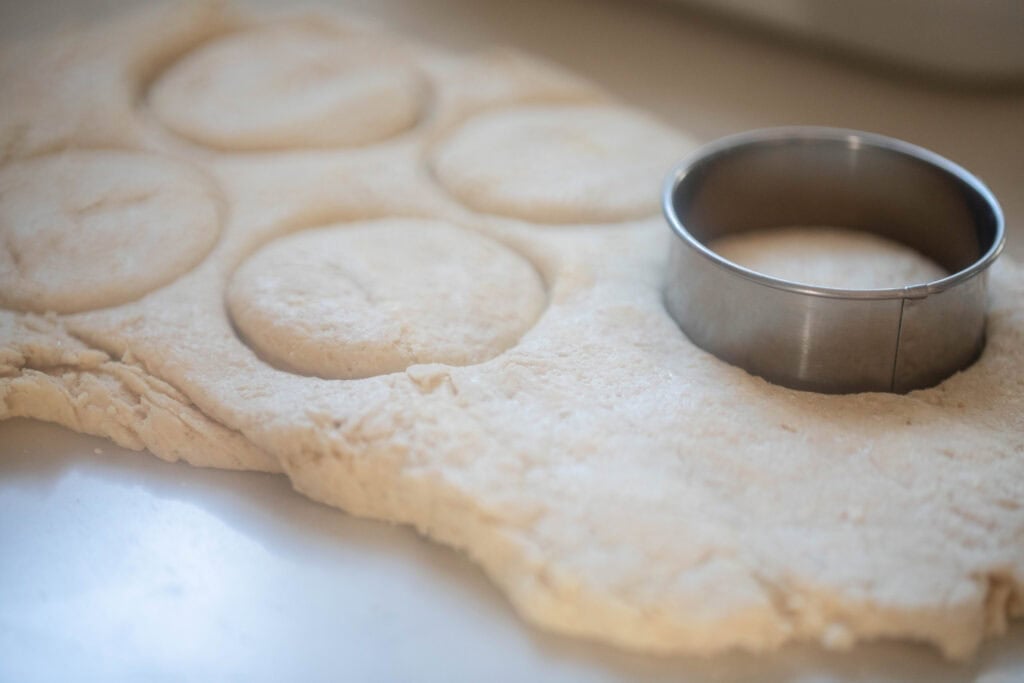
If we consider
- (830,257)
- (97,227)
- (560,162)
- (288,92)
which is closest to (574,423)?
(830,257)

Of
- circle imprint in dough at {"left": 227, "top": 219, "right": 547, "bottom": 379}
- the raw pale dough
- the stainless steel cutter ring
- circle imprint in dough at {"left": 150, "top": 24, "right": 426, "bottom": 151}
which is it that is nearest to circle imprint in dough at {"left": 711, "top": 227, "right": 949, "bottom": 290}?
the stainless steel cutter ring

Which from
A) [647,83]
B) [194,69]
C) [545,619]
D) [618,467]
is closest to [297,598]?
[545,619]

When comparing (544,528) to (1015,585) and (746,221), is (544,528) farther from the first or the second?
(746,221)

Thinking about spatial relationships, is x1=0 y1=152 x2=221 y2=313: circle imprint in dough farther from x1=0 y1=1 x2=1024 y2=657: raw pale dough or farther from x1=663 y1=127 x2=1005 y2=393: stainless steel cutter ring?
x1=663 y1=127 x2=1005 y2=393: stainless steel cutter ring

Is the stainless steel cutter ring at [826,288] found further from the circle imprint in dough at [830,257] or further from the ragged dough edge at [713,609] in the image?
the ragged dough edge at [713,609]

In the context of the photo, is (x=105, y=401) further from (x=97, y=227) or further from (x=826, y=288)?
(x=826, y=288)

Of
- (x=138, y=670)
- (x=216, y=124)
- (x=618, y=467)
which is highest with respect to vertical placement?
(x=216, y=124)
